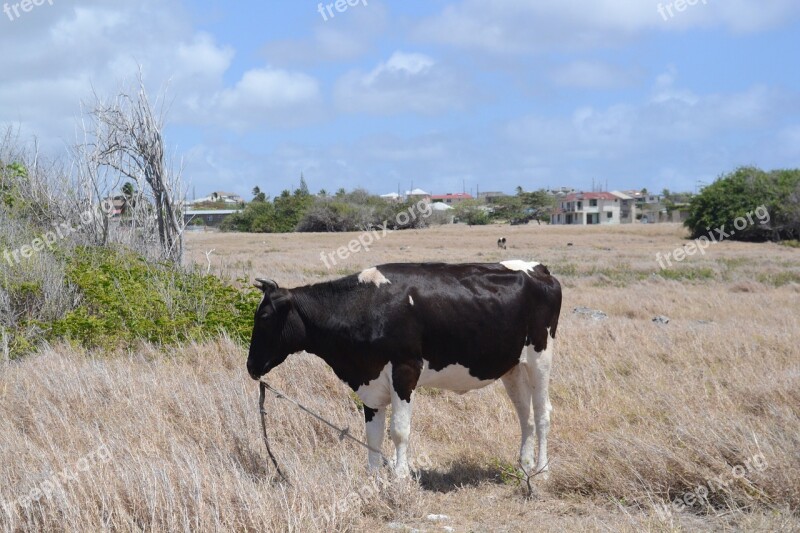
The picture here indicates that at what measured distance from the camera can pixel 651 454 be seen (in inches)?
246

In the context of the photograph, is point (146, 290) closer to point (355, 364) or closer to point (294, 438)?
point (294, 438)

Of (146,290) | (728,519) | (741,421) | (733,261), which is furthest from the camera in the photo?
(733,261)

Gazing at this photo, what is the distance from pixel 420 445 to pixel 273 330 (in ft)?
6.38

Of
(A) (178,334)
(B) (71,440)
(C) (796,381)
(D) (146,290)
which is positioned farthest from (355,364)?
(D) (146,290)

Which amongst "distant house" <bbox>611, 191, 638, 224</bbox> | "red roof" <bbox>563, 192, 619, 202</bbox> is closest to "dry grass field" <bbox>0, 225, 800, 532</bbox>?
"red roof" <bbox>563, 192, 619, 202</bbox>

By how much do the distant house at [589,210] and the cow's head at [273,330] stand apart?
12187 centimetres

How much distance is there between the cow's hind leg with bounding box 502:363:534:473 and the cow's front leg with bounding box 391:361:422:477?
3.81 ft

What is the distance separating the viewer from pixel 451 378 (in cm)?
654

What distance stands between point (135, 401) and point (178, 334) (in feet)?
10.8

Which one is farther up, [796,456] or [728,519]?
[796,456]

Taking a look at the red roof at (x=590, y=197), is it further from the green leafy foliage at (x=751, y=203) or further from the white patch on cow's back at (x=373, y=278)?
the white patch on cow's back at (x=373, y=278)

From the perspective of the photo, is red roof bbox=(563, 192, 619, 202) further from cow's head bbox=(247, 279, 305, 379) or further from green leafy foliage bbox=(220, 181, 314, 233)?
cow's head bbox=(247, 279, 305, 379)

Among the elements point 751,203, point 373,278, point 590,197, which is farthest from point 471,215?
point 373,278

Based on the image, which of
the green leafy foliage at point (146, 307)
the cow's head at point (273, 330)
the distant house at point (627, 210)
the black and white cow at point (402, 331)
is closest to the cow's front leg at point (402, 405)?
the black and white cow at point (402, 331)
